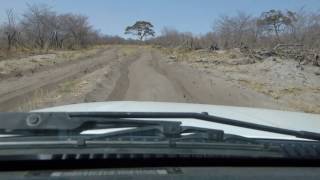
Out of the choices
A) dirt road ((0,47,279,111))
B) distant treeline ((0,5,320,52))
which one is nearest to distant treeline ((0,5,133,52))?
distant treeline ((0,5,320,52))

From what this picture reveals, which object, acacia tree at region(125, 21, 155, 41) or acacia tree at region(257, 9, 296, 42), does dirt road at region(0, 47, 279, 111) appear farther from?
acacia tree at region(125, 21, 155, 41)

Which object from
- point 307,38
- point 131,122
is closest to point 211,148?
point 131,122

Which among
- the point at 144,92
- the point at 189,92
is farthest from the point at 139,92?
the point at 189,92

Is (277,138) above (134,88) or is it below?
above

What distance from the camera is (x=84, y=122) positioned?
8.02 feet

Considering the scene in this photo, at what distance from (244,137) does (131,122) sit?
1.52 ft

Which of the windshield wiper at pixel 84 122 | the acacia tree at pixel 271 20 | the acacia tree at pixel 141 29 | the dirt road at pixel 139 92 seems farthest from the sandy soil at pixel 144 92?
the acacia tree at pixel 141 29

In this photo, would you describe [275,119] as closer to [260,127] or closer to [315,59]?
[260,127]

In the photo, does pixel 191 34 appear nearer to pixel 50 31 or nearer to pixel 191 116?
pixel 50 31

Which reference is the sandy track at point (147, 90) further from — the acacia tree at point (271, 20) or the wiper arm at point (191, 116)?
the acacia tree at point (271, 20)

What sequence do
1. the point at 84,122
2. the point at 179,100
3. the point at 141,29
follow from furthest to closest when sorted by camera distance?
the point at 141,29, the point at 179,100, the point at 84,122

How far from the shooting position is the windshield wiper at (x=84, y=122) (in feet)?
7.75

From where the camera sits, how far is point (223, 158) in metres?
2.19

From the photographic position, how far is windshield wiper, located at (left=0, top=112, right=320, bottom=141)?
7.75 feet
